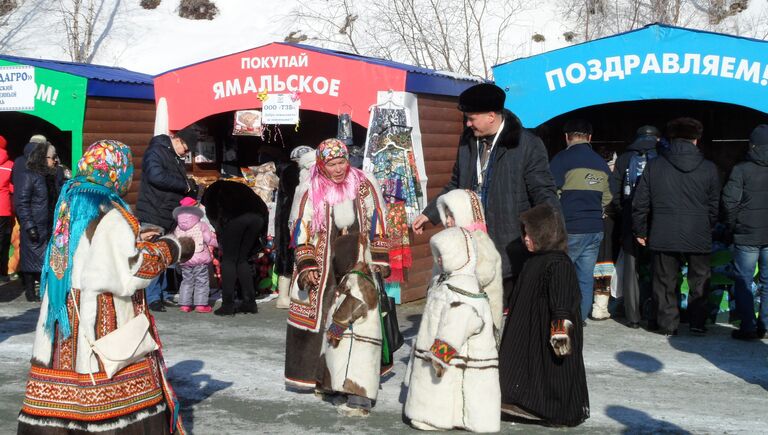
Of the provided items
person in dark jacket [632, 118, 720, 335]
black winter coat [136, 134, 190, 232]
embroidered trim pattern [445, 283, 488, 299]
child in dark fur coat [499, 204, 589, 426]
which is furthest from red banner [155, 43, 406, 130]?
embroidered trim pattern [445, 283, 488, 299]

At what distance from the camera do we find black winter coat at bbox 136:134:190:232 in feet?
30.9

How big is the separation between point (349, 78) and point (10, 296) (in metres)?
4.68

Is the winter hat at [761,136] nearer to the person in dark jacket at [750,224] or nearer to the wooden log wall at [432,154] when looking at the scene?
the person in dark jacket at [750,224]

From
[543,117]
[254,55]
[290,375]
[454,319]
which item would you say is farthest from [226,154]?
[454,319]

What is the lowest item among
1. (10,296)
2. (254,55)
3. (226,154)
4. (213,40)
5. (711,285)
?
(10,296)

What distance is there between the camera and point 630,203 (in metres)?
9.05

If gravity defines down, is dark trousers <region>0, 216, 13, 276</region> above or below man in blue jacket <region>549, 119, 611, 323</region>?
below

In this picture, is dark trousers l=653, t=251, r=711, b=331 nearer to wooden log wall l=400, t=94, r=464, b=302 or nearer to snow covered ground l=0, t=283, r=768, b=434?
snow covered ground l=0, t=283, r=768, b=434

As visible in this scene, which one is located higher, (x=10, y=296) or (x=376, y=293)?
(x=376, y=293)

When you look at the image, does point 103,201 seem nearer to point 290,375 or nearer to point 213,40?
point 290,375

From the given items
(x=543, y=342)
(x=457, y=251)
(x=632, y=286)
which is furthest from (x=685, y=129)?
(x=457, y=251)

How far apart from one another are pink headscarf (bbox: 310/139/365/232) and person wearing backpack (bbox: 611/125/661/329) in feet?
12.1

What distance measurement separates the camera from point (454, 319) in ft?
17.2

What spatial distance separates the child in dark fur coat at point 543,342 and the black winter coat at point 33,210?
663 centimetres
